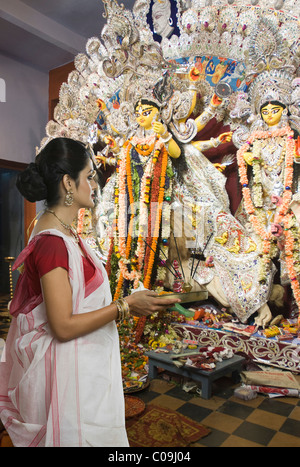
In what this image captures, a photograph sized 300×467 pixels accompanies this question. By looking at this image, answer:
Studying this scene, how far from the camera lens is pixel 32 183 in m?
1.65

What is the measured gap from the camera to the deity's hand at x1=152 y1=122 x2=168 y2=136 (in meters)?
4.18

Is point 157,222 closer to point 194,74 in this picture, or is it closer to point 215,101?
point 215,101

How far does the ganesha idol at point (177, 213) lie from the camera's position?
4137mm

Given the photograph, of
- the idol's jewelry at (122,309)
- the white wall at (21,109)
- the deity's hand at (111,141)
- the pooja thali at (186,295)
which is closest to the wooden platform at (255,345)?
the pooja thali at (186,295)

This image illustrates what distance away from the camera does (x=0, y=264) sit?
637 centimetres

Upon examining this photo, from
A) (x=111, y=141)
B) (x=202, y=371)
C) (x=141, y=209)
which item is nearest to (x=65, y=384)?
(x=202, y=371)

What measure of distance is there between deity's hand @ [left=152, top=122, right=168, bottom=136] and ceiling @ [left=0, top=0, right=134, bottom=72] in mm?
1939

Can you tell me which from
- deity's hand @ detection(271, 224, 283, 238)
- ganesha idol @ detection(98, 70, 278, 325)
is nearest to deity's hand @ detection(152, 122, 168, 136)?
ganesha idol @ detection(98, 70, 278, 325)

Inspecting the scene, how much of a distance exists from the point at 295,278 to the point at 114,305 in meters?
2.54

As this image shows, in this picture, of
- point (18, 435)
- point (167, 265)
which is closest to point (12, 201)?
point (167, 265)

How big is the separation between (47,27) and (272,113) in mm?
3524

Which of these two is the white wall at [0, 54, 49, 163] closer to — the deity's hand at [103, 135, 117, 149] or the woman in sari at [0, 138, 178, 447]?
the deity's hand at [103, 135, 117, 149]

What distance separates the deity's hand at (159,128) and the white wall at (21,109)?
2858mm

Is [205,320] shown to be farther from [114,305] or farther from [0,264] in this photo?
[0,264]
